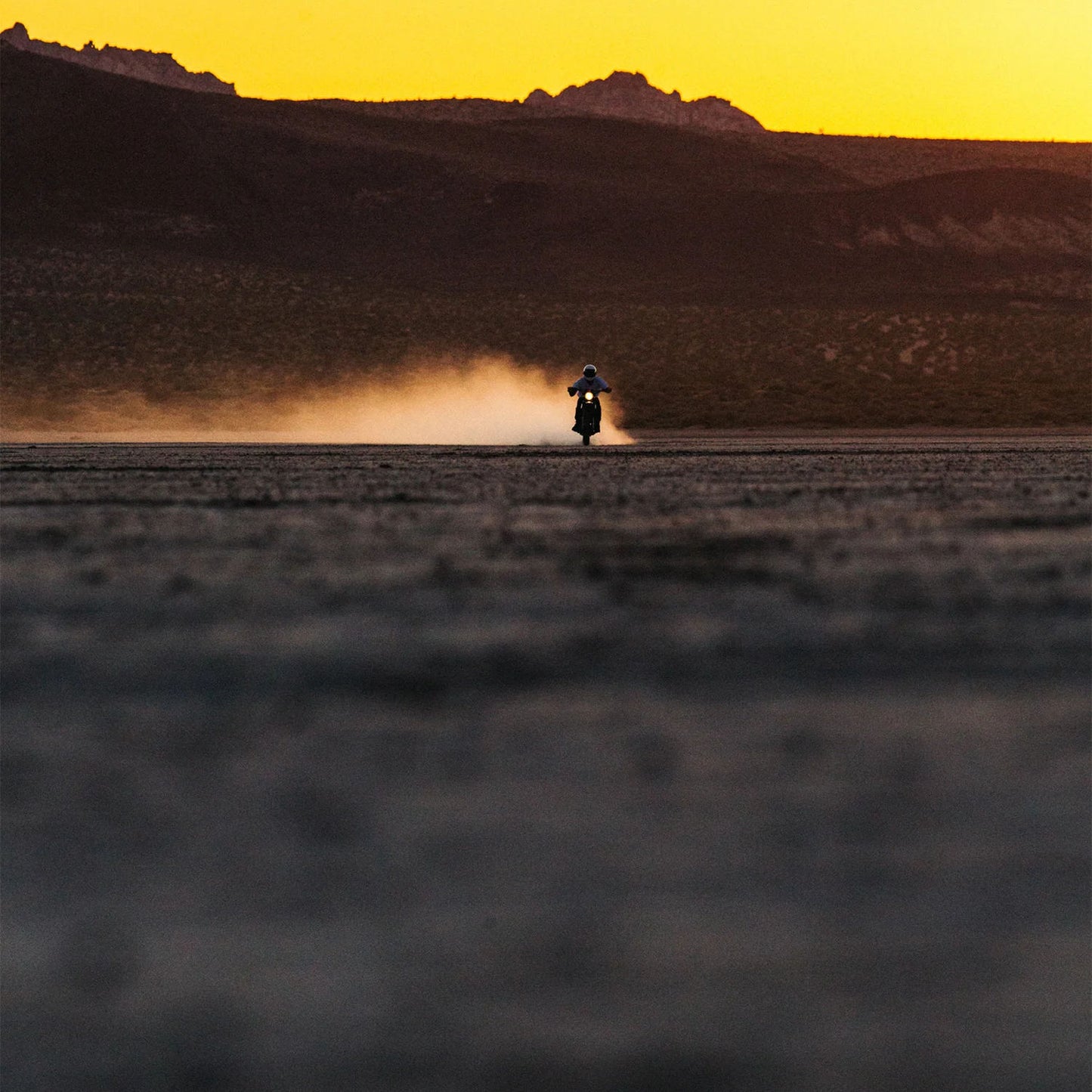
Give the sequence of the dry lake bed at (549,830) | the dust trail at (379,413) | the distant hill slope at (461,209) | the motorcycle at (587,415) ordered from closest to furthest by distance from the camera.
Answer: the dry lake bed at (549,830) < the motorcycle at (587,415) < the dust trail at (379,413) < the distant hill slope at (461,209)

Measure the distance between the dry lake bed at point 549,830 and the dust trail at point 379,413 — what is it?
73.8 feet

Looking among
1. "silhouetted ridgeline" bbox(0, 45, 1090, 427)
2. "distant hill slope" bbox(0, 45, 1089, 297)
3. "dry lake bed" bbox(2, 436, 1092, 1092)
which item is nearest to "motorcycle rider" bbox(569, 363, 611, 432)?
"dry lake bed" bbox(2, 436, 1092, 1092)

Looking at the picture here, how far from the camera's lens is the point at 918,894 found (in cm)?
302

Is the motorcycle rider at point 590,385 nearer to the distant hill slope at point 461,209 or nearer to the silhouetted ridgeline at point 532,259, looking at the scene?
the silhouetted ridgeline at point 532,259

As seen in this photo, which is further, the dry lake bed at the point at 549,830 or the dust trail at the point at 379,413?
the dust trail at the point at 379,413

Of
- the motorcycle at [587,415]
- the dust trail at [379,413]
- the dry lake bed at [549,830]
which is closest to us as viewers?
the dry lake bed at [549,830]

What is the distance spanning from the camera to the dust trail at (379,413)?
1324 inches

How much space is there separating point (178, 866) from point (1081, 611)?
451 cm

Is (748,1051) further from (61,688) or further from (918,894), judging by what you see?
(61,688)

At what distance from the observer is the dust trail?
33.6m

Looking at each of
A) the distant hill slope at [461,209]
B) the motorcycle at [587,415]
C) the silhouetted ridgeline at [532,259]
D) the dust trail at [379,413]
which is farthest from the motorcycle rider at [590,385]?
the distant hill slope at [461,209]

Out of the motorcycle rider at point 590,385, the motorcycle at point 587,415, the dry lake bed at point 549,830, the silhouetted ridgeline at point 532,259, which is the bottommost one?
the dry lake bed at point 549,830

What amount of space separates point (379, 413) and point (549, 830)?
42895 millimetres

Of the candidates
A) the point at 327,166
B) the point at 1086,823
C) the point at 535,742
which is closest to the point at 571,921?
the point at 1086,823
